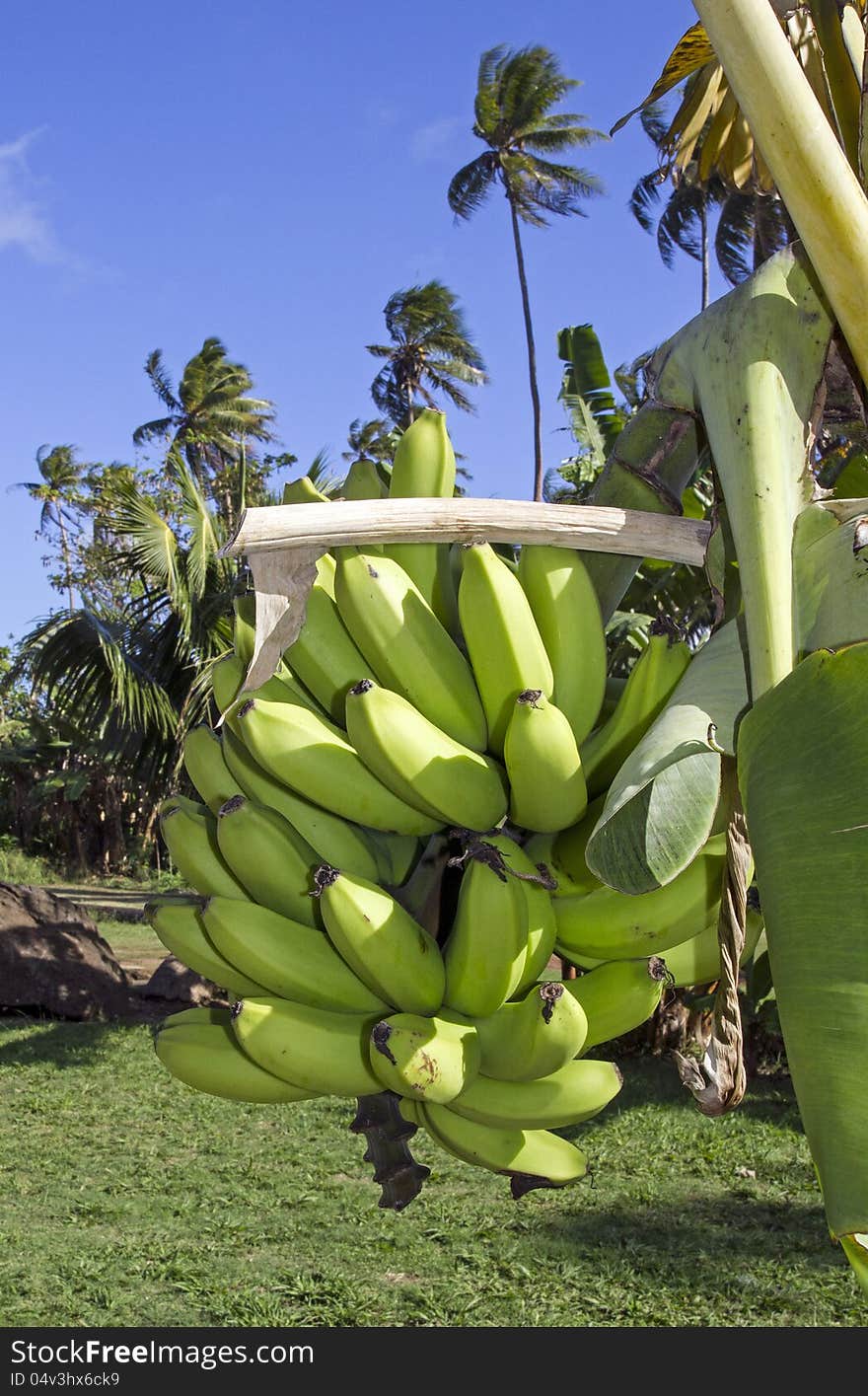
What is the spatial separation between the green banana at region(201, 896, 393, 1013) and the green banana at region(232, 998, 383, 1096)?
34 millimetres

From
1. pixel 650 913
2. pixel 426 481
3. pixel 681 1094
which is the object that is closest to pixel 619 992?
pixel 650 913

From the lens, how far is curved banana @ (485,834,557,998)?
3.18 ft

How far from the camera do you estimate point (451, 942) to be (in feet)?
3.28

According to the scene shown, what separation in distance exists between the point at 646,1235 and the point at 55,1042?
4.98 metres

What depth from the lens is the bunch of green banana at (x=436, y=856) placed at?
0.96 m

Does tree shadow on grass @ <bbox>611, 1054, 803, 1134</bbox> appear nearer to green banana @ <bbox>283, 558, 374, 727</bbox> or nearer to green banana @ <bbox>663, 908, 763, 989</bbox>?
green banana @ <bbox>663, 908, 763, 989</bbox>

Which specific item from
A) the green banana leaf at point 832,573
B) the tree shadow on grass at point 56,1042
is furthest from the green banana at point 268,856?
the tree shadow on grass at point 56,1042

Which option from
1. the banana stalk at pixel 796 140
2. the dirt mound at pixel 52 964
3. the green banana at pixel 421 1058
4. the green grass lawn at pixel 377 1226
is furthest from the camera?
the dirt mound at pixel 52 964

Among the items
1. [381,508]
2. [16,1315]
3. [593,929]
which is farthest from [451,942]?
[16,1315]

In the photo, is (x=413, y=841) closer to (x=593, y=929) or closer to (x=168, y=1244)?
(x=593, y=929)

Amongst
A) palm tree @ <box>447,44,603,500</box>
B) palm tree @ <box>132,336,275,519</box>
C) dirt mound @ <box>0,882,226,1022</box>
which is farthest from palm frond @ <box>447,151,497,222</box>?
dirt mound @ <box>0,882,226,1022</box>

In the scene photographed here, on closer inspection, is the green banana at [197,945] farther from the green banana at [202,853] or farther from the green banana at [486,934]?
the green banana at [486,934]

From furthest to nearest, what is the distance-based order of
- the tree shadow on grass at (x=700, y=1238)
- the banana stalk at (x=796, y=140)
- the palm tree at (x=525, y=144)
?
the palm tree at (x=525, y=144)
the tree shadow on grass at (x=700, y=1238)
the banana stalk at (x=796, y=140)

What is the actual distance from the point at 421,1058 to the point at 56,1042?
7845 mm
